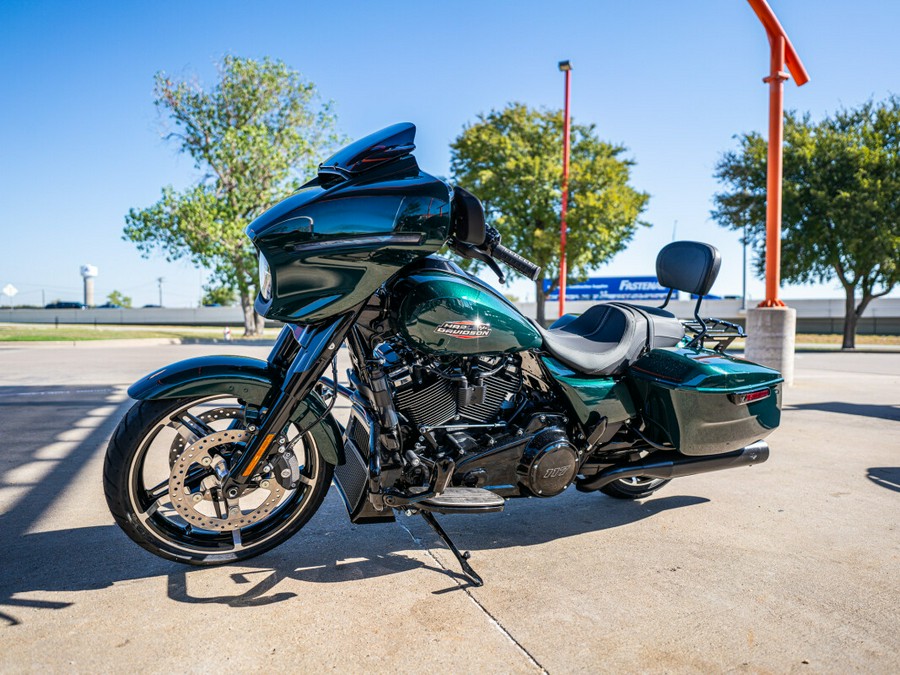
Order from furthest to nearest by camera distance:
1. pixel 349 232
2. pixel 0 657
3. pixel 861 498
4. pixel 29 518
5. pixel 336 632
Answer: pixel 861 498 → pixel 29 518 → pixel 349 232 → pixel 336 632 → pixel 0 657

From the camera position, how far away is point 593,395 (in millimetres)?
3277

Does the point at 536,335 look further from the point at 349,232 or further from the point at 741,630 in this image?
the point at 741,630

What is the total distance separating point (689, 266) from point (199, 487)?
9.07ft

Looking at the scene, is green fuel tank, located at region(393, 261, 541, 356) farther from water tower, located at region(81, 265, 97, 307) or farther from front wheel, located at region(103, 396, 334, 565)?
water tower, located at region(81, 265, 97, 307)

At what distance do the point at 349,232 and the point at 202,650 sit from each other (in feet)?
5.32

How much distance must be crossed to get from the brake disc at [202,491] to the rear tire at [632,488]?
209 cm

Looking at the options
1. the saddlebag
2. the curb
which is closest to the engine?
the saddlebag

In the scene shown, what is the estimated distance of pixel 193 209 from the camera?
80.8 feet

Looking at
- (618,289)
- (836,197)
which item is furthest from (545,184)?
(618,289)

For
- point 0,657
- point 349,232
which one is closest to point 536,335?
point 349,232

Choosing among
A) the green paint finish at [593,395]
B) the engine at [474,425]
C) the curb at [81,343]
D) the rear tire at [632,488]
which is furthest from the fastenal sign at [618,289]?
the engine at [474,425]

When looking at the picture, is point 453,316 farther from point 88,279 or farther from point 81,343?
point 88,279

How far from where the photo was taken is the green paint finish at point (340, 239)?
8.60ft

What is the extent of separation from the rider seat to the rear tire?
0.95 meters
